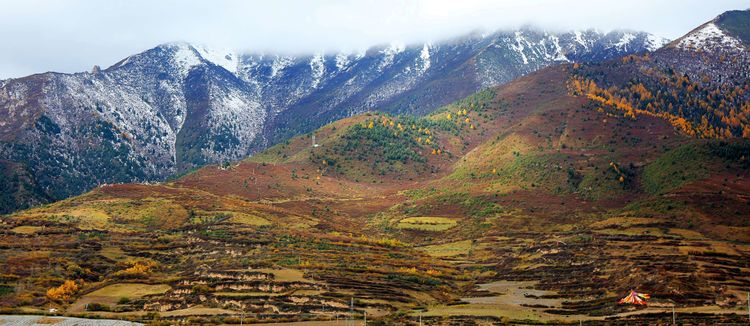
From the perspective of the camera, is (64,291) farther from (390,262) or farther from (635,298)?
(635,298)

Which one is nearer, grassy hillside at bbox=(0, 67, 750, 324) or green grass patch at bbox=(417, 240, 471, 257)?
grassy hillside at bbox=(0, 67, 750, 324)

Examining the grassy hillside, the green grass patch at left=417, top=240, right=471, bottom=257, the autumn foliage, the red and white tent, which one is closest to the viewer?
the red and white tent

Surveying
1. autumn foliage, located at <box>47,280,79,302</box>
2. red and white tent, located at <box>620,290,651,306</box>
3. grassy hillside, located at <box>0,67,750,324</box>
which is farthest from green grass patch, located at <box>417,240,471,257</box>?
autumn foliage, located at <box>47,280,79,302</box>

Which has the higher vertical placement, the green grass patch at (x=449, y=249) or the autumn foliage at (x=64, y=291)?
the green grass patch at (x=449, y=249)

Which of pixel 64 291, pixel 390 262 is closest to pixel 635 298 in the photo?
pixel 390 262

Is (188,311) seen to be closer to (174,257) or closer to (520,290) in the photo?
(174,257)

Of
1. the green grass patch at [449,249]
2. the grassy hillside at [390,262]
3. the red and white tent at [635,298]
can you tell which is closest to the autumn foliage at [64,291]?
the grassy hillside at [390,262]

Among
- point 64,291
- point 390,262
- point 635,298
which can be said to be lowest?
point 64,291

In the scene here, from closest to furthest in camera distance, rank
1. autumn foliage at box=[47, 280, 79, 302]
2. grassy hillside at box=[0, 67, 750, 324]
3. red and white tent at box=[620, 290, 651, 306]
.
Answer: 1. red and white tent at box=[620, 290, 651, 306]
2. grassy hillside at box=[0, 67, 750, 324]
3. autumn foliage at box=[47, 280, 79, 302]

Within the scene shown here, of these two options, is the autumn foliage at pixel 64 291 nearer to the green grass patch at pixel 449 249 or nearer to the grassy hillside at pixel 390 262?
the grassy hillside at pixel 390 262

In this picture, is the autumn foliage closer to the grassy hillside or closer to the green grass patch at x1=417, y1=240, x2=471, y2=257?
the grassy hillside

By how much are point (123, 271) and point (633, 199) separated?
400 feet

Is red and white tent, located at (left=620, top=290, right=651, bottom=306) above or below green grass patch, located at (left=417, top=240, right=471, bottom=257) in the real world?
below

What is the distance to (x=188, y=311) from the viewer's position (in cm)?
11475
